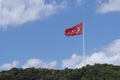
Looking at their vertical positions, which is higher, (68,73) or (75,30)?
(75,30)

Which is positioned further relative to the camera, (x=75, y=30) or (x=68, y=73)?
(x=68, y=73)

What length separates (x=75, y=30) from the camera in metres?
100

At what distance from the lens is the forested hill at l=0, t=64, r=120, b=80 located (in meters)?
104

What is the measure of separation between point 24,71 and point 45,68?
16.5 feet

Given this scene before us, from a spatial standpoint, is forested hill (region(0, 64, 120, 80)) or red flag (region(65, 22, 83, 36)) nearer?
red flag (region(65, 22, 83, 36))

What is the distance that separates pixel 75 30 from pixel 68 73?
541 inches

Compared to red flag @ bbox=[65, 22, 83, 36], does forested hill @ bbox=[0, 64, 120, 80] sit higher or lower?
lower

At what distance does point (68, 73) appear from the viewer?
110312 millimetres

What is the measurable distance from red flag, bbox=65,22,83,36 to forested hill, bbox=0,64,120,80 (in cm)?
999

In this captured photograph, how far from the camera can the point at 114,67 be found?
366 ft

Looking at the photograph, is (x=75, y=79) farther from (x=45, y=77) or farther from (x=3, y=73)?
(x=3, y=73)

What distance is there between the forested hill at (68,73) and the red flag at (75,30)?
32.8 ft

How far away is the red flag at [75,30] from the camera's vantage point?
98.9 m

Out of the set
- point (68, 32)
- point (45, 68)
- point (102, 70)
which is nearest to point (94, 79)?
point (102, 70)
